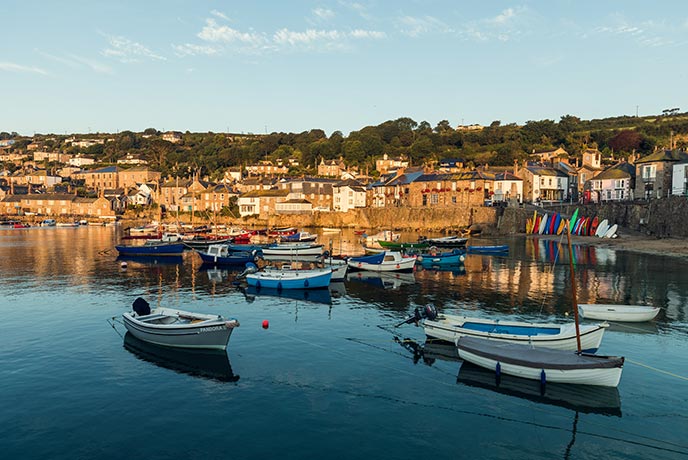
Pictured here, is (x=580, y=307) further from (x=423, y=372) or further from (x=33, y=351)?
(x=33, y=351)

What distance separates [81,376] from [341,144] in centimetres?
16820

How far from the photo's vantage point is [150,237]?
3625 inches

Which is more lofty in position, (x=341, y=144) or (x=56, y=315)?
(x=341, y=144)

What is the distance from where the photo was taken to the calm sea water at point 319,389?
53.9 feet

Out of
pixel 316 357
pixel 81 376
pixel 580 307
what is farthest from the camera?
pixel 580 307

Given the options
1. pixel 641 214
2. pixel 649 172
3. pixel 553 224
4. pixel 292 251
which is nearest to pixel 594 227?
pixel 641 214

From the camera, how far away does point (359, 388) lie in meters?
20.9

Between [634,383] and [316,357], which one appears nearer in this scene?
[634,383]

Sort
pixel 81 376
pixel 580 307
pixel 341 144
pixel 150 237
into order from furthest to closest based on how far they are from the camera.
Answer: pixel 341 144 < pixel 150 237 < pixel 580 307 < pixel 81 376

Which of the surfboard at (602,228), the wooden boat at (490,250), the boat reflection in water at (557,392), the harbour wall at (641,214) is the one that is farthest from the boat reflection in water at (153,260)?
the surfboard at (602,228)

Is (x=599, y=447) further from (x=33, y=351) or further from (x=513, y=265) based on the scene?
(x=513, y=265)

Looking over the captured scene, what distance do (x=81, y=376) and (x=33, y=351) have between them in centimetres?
557

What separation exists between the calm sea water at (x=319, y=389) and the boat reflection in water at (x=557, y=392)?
0.08 meters

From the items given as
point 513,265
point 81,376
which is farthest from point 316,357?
point 513,265
